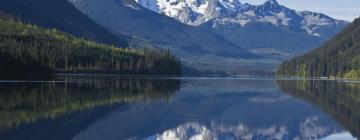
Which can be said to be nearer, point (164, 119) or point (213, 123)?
point (213, 123)

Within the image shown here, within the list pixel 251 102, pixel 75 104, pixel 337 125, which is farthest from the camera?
pixel 251 102

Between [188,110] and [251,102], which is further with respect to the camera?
[251,102]

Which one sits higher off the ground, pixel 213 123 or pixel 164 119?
pixel 164 119

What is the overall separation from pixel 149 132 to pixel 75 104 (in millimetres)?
20336

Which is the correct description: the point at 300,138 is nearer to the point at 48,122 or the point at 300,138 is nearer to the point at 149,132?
the point at 149,132

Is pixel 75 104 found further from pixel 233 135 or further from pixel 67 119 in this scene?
pixel 233 135

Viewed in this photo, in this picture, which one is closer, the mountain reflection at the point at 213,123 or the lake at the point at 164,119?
the lake at the point at 164,119

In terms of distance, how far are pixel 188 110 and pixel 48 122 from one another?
23.4 meters

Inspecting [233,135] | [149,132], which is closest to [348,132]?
[233,135]

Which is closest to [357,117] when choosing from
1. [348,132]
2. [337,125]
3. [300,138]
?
[337,125]

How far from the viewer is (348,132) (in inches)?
2159

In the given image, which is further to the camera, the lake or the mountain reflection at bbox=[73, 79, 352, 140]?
the mountain reflection at bbox=[73, 79, 352, 140]

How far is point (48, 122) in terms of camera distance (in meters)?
53.2

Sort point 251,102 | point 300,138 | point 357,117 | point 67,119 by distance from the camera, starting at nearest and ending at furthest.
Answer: point 300,138 < point 67,119 < point 357,117 < point 251,102
